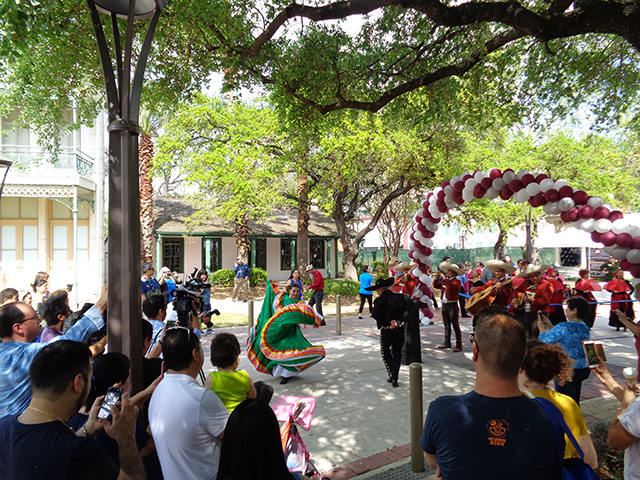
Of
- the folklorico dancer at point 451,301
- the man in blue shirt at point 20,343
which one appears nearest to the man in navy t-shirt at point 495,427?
the man in blue shirt at point 20,343

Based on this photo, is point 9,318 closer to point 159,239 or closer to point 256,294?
point 256,294

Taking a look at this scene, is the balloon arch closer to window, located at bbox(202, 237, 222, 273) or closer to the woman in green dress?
the woman in green dress

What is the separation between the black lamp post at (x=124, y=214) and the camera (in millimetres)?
2955

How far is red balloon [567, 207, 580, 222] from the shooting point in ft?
21.0

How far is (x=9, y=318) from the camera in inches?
132

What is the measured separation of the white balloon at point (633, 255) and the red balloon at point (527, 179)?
1895 mm

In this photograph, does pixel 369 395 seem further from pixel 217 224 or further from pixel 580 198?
pixel 217 224

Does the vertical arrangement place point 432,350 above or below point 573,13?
below

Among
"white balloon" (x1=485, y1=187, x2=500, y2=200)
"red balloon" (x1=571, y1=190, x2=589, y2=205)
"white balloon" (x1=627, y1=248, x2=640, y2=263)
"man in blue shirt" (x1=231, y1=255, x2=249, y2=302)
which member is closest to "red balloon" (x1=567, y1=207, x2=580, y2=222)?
"red balloon" (x1=571, y1=190, x2=589, y2=205)

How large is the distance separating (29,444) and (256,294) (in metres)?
19.5

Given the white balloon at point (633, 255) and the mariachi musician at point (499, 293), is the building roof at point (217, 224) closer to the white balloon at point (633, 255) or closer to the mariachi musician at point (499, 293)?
the mariachi musician at point (499, 293)

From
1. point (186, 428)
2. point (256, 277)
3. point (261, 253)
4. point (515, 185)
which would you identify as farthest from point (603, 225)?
point (261, 253)

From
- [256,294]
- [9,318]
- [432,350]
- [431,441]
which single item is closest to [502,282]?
[432,350]

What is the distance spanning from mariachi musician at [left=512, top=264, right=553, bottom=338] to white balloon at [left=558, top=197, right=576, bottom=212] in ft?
6.99
